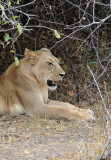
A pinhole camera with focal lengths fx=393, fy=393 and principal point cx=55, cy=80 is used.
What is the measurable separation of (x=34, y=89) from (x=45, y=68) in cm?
40

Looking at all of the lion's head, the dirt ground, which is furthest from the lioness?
the dirt ground

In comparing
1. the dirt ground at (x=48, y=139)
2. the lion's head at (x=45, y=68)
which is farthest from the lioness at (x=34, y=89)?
the dirt ground at (x=48, y=139)

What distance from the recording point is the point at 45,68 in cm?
580

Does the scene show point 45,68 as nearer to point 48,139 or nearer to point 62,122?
point 62,122

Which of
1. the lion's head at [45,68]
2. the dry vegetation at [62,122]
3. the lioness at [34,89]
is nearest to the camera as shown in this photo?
the dry vegetation at [62,122]

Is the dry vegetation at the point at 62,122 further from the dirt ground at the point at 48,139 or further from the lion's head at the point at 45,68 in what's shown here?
the lion's head at the point at 45,68

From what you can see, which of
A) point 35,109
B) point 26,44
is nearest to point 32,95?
point 35,109

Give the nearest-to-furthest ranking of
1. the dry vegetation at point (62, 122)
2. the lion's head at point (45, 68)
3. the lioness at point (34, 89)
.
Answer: the dry vegetation at point (62, 122), the lioness at point (34, 89), the lion's head at point (45, 68)

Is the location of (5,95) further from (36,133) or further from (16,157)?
(16,157)

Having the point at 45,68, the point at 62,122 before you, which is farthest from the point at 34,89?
the point at 62,122

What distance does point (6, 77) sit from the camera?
569cm

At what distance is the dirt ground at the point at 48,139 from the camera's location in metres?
3.64

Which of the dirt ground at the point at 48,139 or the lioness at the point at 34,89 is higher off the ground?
the lioness at the point at 34,89

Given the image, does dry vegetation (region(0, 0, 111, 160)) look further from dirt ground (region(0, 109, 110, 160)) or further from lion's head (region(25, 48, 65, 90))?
lion's head (region(25, 48, 65, 90))
